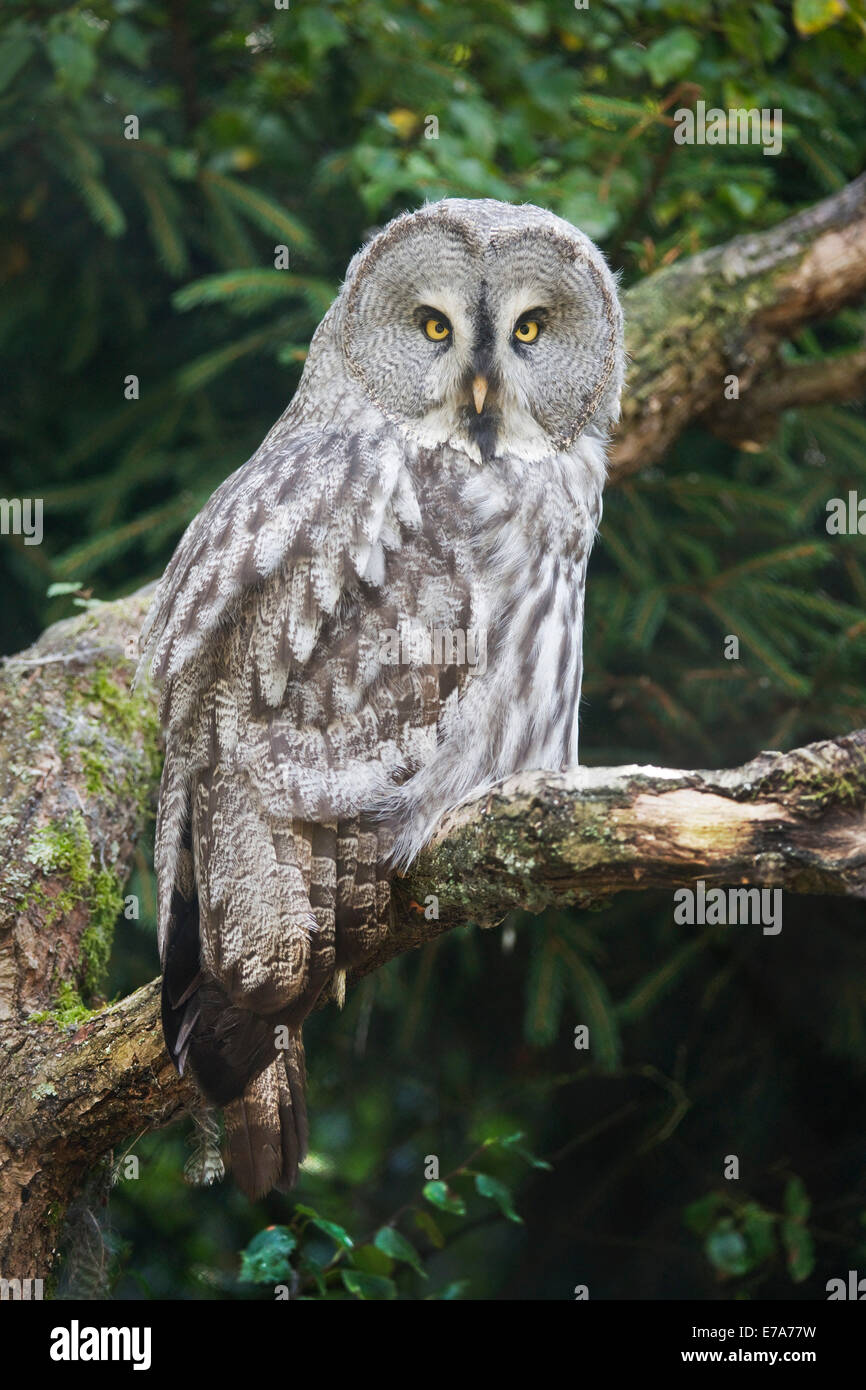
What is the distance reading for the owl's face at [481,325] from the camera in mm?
2285

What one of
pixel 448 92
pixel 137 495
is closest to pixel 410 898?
pixel 137 495

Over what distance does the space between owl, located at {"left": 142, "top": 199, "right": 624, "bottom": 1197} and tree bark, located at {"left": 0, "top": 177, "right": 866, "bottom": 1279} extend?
0.16 metres

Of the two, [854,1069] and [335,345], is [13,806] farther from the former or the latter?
[854,1069]

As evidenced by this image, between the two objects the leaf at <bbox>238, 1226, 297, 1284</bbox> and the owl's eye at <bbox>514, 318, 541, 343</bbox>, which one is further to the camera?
the leaf at <bbox>238, 1226, 297, 1284</bbox>

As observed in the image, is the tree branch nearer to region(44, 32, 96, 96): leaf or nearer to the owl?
the owl

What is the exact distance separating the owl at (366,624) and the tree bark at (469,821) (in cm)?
16

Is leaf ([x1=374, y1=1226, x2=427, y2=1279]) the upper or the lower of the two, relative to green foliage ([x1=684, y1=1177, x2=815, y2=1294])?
upper

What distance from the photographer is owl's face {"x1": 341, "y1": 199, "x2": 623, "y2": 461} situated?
229 centimetres

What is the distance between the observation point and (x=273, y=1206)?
3641 millimetres

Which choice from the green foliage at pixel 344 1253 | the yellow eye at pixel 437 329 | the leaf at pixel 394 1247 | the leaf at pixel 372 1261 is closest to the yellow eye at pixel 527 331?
the yellow eye at pixel 437 329

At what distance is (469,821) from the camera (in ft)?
6.11

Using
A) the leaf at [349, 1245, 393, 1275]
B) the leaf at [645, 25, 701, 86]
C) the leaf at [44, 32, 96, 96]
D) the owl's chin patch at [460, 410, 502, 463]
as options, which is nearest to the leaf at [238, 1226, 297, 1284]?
the leaf at [349, 1245, 393, 1275]

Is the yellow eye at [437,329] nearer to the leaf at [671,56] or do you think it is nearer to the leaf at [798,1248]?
the leaf at [671,56]

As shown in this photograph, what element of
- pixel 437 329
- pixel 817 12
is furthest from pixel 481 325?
pixel 817 12
